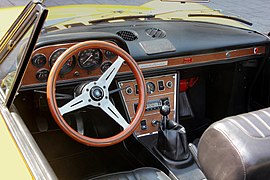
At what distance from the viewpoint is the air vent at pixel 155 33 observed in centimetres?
322

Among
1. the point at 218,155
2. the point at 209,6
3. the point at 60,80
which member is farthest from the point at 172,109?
the point at 218,155

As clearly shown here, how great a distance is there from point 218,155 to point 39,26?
100 cm

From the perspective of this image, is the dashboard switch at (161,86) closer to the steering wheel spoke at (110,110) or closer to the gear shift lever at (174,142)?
the gear shift lever at (174,142)

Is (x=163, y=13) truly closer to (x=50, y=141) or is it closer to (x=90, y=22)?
(x=90, y=22)

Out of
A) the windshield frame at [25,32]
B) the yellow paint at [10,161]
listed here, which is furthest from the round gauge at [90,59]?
the yellow paint at [10,161]

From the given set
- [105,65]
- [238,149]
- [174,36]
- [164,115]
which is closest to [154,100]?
[164,115]

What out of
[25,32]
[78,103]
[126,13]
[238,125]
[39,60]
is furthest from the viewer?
[126,13]

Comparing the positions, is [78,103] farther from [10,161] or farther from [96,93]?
[10,161]

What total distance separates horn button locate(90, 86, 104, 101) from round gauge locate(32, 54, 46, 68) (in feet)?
1.28

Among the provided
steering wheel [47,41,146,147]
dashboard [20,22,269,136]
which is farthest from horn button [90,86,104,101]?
dashboard [20,22,269,136]

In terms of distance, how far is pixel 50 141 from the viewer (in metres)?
3.27

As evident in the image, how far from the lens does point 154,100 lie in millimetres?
3352

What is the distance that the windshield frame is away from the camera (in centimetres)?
185

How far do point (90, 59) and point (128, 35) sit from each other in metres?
0.52
